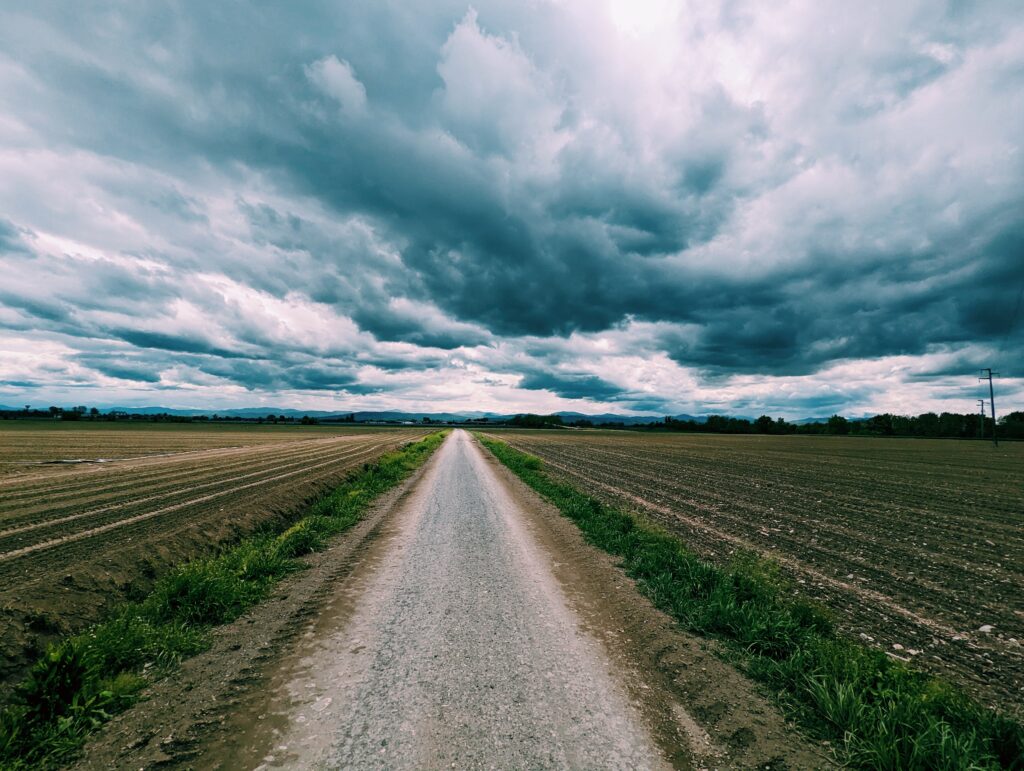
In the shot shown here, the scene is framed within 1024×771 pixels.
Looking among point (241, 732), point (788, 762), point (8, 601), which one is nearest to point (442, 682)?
point (241, 732)

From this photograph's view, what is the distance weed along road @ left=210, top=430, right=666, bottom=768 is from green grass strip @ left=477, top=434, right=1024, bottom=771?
6.30 feet

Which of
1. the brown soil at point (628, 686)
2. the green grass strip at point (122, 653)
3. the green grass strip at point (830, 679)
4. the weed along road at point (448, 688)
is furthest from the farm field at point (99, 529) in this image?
the green grass strip at point (830, 679)

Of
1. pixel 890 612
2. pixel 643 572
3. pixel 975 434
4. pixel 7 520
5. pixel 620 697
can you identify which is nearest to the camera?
pixel 620 697

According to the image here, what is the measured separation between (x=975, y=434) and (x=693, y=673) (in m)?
200

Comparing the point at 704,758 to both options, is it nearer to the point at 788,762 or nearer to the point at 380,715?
the point at 788,762

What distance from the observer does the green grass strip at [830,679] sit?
401 cm

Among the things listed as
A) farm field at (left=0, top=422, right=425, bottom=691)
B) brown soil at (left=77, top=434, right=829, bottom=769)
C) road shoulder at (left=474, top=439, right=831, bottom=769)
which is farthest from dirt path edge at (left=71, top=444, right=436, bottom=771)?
road shoulder at (left=474, top=439, right=831, bottom=769)

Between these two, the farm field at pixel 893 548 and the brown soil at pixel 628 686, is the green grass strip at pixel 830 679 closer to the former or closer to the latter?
the brown soil at pixel 628 686

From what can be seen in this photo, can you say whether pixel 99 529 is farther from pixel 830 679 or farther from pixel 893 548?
pixel 893 548

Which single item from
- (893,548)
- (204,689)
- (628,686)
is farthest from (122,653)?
→ (893,548)

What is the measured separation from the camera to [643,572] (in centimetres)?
932

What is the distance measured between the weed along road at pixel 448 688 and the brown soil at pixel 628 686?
0.88 feet

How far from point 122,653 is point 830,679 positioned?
8.67 m

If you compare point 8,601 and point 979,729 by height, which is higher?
point 8,601
